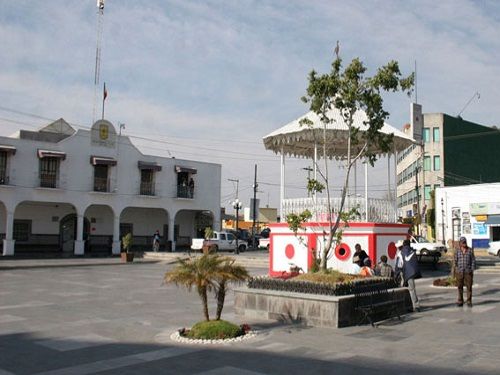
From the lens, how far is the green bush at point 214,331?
30.5 feet

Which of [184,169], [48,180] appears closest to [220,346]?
[48,180]

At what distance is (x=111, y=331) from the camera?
10.4 metres

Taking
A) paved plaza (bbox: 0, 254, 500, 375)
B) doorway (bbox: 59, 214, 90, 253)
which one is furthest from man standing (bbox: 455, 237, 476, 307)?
doorway (bbox: 59, 214, 90, 253)

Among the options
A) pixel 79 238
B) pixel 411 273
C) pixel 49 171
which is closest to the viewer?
pixel 411 273

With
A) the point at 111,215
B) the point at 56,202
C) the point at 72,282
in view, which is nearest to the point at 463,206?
the point at 111,215

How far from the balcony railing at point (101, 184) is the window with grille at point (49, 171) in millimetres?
3023

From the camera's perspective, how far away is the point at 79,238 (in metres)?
38.6

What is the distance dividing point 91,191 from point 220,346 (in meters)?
32.3

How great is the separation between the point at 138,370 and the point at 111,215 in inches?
1440

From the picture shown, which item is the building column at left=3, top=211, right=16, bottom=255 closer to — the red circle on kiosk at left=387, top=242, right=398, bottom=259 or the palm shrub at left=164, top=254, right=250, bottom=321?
the red circle on kiosk at left=387, top=242, right=398, bottom=259

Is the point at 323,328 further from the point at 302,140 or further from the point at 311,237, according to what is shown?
the point at 302,140

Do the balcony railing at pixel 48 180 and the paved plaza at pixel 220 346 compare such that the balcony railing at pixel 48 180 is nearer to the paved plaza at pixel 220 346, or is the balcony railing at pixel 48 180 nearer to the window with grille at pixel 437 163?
the paved plaza at pixel 220 346

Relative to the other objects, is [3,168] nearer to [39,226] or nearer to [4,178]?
[4,178]

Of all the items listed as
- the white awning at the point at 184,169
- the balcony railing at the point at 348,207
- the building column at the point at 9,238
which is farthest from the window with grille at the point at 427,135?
the building column at the point at 9,238
